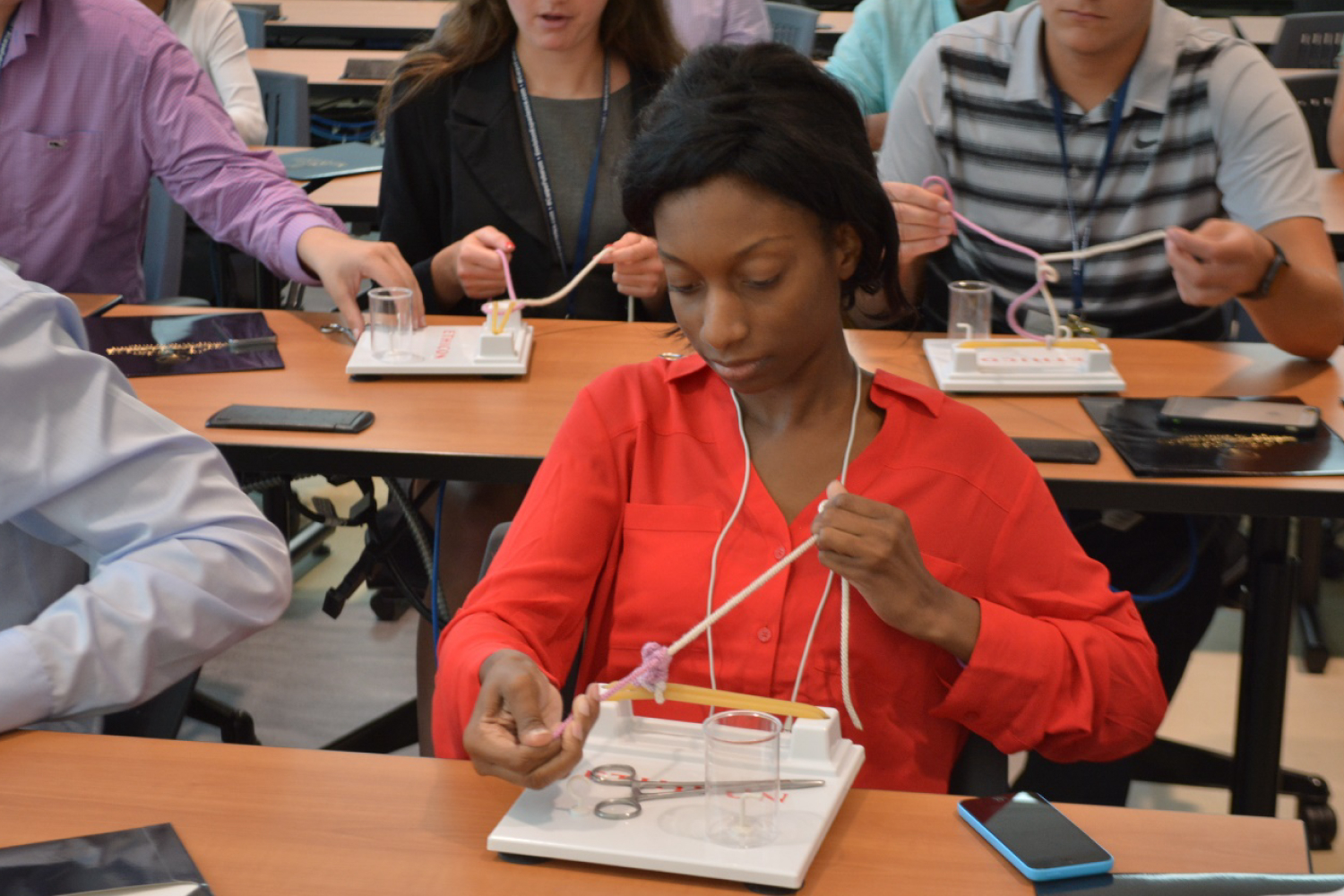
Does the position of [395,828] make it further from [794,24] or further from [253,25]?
[253,25]

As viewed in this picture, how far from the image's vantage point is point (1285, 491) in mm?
1750

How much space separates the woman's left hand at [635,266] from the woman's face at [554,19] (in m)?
0.40

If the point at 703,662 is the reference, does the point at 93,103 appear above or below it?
above

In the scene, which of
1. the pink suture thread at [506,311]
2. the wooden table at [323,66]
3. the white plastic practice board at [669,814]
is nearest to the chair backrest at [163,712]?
the white plastic practice board at [669,814]

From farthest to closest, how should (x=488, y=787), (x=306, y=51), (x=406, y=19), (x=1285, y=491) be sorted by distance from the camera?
Result: 1. (x=406, y=19)
2. (x=306, y=51)
3. (x=1285, y=491)
4. (x=488, y=787)

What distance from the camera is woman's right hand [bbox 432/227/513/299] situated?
95.1 inches

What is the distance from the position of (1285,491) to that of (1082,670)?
657 millimetres

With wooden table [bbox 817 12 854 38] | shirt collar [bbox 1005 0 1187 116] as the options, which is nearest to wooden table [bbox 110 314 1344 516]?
shirt collar [bbox 1005 0 1187 116]

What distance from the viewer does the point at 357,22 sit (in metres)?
6.75

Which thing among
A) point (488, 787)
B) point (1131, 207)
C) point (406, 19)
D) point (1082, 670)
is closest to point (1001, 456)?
point (1082, 670)

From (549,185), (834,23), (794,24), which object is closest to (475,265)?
(549,185)

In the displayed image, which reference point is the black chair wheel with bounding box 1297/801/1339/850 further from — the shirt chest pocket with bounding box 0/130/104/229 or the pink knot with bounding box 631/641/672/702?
the shirt chest pocket with bounding box 0/130/104/229

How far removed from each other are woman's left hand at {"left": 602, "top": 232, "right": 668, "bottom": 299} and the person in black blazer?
0.15 metres

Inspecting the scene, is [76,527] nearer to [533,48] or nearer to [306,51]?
[533,48]
